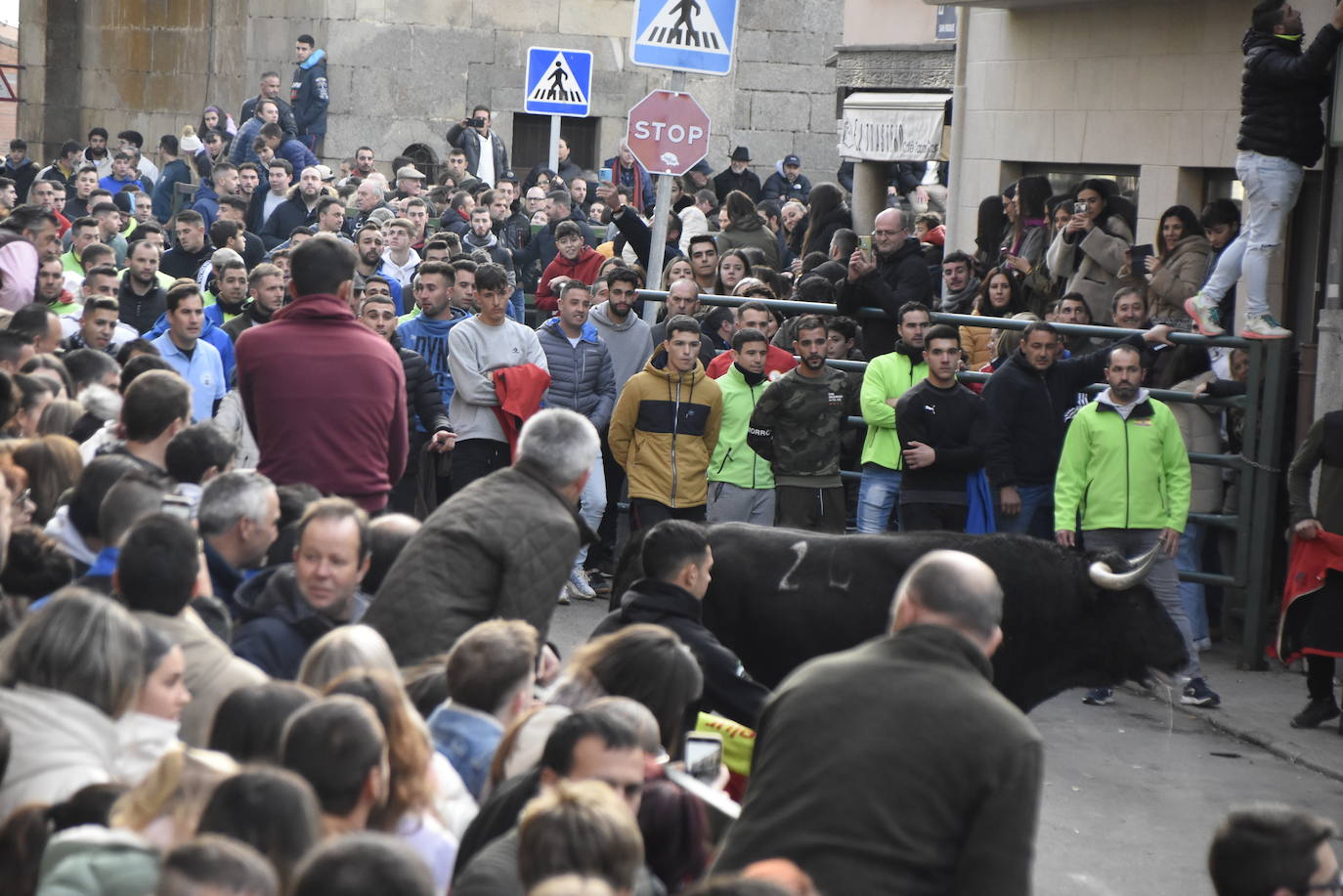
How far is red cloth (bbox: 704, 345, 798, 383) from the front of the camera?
11227 millimetres

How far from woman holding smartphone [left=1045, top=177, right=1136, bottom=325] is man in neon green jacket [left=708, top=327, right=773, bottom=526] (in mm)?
2310

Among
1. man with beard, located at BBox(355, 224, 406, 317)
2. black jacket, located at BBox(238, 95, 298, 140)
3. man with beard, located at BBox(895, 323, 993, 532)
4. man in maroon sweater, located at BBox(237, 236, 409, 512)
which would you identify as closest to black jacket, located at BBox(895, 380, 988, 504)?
man with beard, located at BBox(895, 323, 993, 532)

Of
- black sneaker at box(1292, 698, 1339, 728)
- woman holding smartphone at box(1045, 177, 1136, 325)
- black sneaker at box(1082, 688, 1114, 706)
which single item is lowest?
black sneaker at box(1082, 688, 1114, 706)

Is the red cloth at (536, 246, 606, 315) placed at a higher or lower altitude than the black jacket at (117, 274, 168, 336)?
higher

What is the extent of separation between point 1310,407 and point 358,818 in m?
8.02

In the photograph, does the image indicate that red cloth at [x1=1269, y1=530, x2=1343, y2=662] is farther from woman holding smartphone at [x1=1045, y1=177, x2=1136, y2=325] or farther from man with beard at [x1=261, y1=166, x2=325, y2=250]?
man with beard at [x1=261, y1=166, x2=325, y2=250]

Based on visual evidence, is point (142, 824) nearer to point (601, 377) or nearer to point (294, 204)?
point (601, 377)

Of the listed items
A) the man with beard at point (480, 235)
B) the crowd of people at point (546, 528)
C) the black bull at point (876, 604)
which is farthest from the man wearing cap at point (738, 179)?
the black bull at point (876, 604)

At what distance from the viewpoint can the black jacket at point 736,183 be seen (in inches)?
908

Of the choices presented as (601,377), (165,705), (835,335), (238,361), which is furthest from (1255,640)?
(165,705)

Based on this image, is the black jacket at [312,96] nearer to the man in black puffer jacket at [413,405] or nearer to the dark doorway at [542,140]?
the dark doorway at [542,140]

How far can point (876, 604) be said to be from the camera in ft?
26.7

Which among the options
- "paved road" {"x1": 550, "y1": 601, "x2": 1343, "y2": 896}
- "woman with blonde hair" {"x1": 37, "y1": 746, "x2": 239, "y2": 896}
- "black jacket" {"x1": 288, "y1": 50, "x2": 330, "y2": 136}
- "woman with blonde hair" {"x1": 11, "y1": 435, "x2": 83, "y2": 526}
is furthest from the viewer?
"black jacket" {"x1": 288, "y1": 50, "x2": 330, "y2": 136}

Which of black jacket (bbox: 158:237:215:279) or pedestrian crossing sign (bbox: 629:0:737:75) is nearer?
pedestrian crossing sign (bbox: 629:0:737:75)
